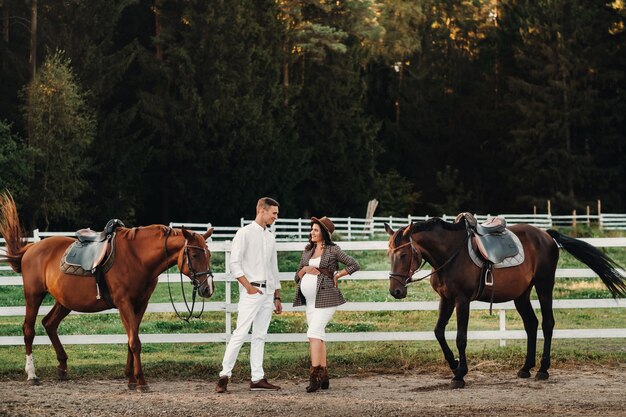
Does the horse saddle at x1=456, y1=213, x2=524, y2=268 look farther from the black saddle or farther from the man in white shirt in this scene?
→ the man in white shirt

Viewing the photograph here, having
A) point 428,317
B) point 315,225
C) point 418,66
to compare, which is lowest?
point 428,317

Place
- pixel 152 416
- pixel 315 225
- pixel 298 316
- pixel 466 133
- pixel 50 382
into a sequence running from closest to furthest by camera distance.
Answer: pixel 152 416
pixel 315 225
pixel 50 382
pixel 298 316
pixel 466 133

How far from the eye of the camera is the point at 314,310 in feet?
37.6

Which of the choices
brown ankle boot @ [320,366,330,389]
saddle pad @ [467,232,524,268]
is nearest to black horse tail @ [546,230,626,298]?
saddle pad @ [467,232,524,268]

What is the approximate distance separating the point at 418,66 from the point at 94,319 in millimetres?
50351

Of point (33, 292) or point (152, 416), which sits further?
A: point (33, 292)

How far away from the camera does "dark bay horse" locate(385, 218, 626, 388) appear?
1185cm

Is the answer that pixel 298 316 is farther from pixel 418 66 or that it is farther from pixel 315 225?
pixel 418 66

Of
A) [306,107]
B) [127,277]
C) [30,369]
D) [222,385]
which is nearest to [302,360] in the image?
[222,385]

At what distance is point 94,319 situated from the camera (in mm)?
18766

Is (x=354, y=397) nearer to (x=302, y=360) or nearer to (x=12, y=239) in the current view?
(x=302, y=360)

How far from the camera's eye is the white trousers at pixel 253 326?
11.3 metres

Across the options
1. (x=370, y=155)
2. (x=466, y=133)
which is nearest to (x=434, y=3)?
(x=466, y=133)

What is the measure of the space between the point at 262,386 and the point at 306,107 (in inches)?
1758
